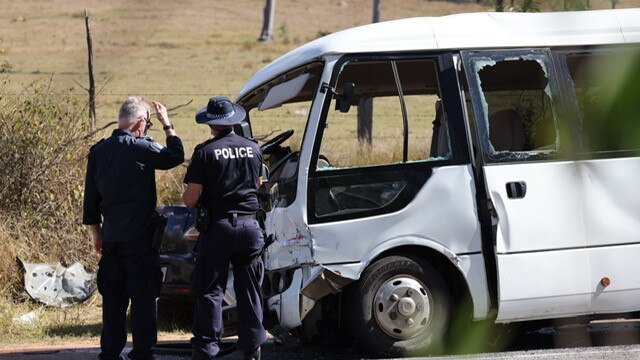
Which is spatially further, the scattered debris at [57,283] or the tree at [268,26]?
the tree at [268,26]

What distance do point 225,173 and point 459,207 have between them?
1.57 m

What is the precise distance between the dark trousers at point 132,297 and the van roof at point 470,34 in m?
1.75

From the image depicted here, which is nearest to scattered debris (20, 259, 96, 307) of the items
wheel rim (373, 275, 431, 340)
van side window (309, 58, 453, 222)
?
van side window (309, 58, 453, 222)

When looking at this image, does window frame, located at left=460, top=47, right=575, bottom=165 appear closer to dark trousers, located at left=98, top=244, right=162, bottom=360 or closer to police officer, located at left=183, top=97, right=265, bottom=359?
police officer, located at left=183, top=97, right=265, bottom=359

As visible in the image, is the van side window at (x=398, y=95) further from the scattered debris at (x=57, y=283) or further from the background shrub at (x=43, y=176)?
the background shrub at (x=43, y=176)

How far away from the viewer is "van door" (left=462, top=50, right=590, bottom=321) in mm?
7227

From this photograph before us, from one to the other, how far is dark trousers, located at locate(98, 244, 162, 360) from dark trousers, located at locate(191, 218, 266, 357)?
0.32 m

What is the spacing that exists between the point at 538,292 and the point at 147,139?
9.05 ft

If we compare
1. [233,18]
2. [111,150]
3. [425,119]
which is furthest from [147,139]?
[233,18]

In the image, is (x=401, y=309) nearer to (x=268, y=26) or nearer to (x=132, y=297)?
(x=132, y=297)

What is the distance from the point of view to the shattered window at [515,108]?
24.3 feet

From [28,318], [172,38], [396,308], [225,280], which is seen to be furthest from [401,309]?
[172,38]

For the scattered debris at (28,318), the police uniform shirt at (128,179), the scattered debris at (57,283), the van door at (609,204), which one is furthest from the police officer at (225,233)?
the scattered debris at (57,283)

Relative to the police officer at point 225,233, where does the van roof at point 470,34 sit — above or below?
above
